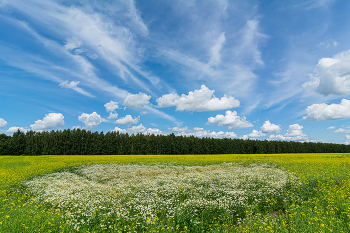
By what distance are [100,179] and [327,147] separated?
162652mm

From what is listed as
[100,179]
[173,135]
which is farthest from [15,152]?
[100,179]

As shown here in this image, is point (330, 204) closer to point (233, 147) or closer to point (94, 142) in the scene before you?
point (94, 142)

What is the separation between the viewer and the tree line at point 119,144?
310 feet

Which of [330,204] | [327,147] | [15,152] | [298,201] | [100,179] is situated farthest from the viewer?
[327,147]

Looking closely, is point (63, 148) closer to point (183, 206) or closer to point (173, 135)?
point (173, 135)

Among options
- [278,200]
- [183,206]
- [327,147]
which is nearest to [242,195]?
[278,200]

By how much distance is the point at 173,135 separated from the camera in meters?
111

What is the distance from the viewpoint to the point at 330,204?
370 inches

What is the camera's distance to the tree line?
9462 centimetres

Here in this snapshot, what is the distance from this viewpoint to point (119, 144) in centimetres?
10281

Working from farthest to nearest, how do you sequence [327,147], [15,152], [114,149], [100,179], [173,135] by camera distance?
1. [327,147]
2. [173,135]
3. [114,149]
4. [15,152]
5. [100,179]

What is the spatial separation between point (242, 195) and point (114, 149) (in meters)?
98.6

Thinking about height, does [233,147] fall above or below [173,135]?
below

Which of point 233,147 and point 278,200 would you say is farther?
point 233,147
